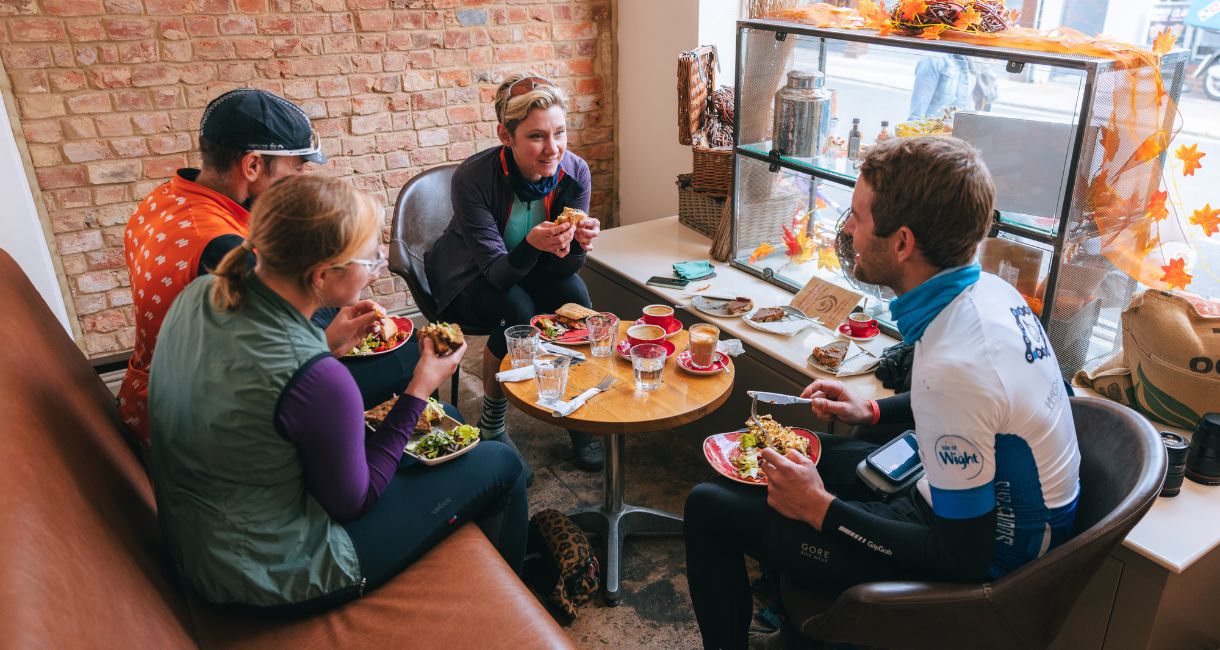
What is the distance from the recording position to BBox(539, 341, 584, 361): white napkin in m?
2.55

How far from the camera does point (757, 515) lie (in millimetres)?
1885

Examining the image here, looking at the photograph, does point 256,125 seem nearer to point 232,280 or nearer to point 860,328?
point 232,280

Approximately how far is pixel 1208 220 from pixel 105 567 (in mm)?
2816

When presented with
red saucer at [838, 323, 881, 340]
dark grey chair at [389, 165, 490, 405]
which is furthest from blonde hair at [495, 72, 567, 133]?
red saucer at [838, 323, 881, 340]

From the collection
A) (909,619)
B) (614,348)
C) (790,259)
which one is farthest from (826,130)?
(909,619)

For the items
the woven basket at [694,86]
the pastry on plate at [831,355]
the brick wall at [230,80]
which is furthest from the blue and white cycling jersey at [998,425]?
the brick wall at [230,80]

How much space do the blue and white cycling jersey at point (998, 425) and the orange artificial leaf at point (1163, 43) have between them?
1.07m

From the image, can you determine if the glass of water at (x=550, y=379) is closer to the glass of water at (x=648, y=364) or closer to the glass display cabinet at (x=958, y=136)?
the glass of water at (x=648, y=364)

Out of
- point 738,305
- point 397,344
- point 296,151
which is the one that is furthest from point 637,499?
point 296,151

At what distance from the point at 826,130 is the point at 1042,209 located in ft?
3.02

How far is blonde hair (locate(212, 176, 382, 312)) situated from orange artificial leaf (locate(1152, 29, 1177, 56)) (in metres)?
2.10

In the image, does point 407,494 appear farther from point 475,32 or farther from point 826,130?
point 475,32

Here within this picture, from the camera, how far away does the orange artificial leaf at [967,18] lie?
2.45 metres

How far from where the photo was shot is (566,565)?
2.46 m
